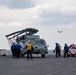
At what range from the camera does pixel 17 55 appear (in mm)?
43281

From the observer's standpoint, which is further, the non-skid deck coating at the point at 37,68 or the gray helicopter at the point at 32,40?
the gray helicopter at the point at 32,40

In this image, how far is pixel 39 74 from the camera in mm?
17562

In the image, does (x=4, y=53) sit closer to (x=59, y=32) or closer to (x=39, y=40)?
(x=59, y=32)

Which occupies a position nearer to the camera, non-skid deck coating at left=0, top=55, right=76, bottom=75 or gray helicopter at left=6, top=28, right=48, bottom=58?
non-skid deck coating at left=0, top=55, right=76, bottom=75

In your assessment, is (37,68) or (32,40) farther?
(32,40)

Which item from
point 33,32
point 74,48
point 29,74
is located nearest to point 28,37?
point 33,32

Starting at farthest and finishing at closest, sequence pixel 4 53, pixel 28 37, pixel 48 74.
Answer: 1. pixel 4 53
2. pixel 28 37
3. pixel 48 74

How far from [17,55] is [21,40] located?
159 inches

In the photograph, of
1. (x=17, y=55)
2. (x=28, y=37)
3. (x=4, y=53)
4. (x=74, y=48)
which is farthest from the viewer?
(x=4, y=53)

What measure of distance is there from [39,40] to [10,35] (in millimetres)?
8112

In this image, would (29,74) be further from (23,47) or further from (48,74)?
(23,47)

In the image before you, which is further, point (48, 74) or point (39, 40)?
point (39, 40)

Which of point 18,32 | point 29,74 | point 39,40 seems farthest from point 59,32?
Result: point 29,74

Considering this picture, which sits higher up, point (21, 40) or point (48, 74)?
point (21, 40)
